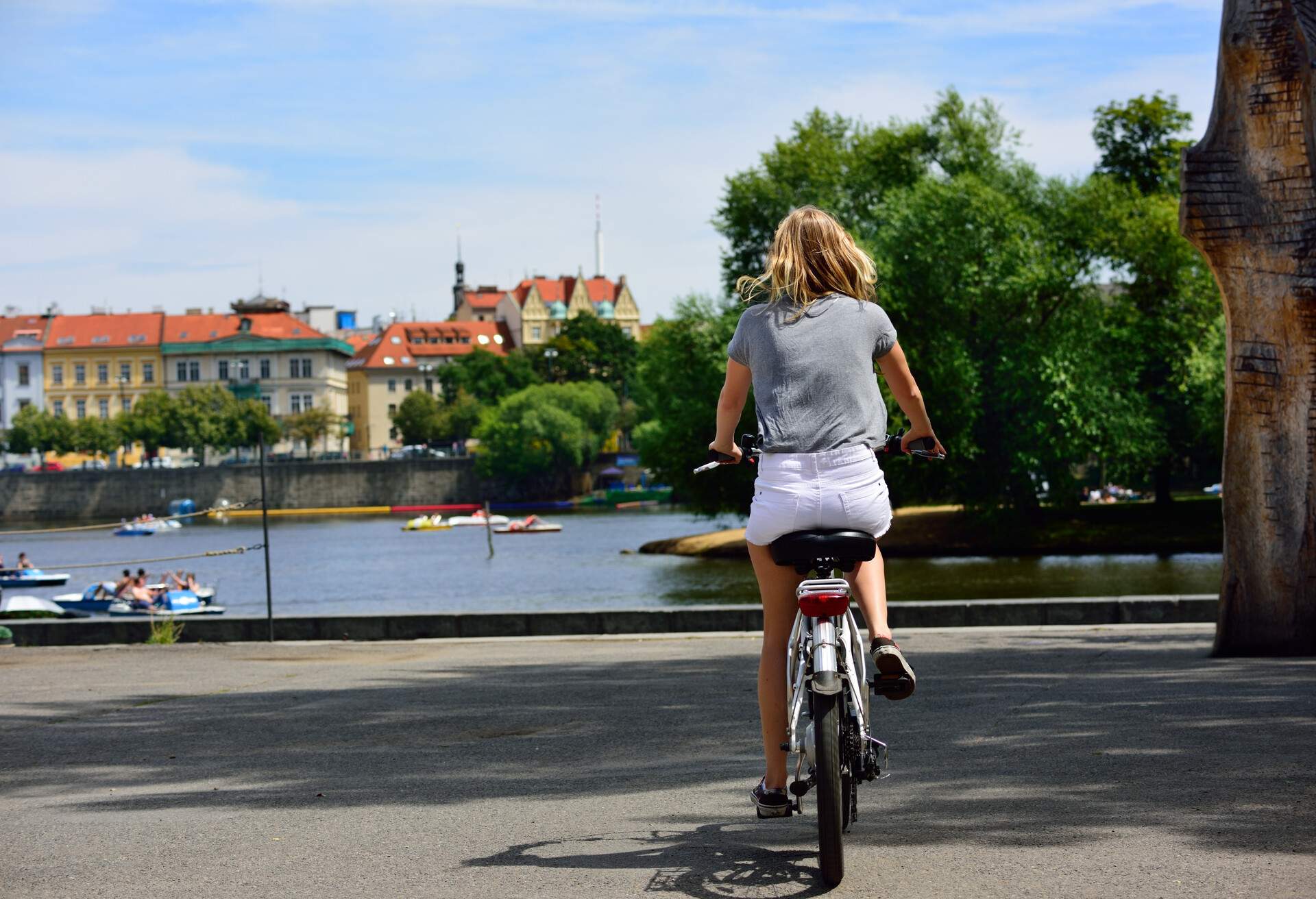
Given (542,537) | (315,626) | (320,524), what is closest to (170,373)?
(320,524)

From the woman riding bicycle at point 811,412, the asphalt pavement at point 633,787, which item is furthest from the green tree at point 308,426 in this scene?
the woman riding bicycle at point 811,412

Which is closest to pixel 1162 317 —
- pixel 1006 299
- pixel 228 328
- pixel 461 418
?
pixel 1006 299

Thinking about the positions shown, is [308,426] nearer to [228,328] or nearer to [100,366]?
[228,328]

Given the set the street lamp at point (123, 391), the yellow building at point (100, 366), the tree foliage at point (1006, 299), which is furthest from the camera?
the yellow building at point (100, 366)

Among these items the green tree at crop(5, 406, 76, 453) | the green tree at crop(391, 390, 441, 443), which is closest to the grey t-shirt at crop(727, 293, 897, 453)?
the green tree at crop(391, 390, 441, 443)

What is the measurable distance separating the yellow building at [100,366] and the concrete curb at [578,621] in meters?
138

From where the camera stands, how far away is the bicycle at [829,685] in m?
4.29

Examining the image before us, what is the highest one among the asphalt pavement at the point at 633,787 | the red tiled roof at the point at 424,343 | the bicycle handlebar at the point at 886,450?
the red tiled roof at the point at 424,343

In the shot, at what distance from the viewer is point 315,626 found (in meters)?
14.8

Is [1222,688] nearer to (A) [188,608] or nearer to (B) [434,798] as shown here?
(B) [434,798]

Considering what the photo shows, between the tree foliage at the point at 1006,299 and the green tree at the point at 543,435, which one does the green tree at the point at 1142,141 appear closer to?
the tree foliage at the point at 1006,299

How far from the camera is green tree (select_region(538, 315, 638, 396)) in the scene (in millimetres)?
131250

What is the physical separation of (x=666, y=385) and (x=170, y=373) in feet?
357

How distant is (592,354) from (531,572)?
80700mm
